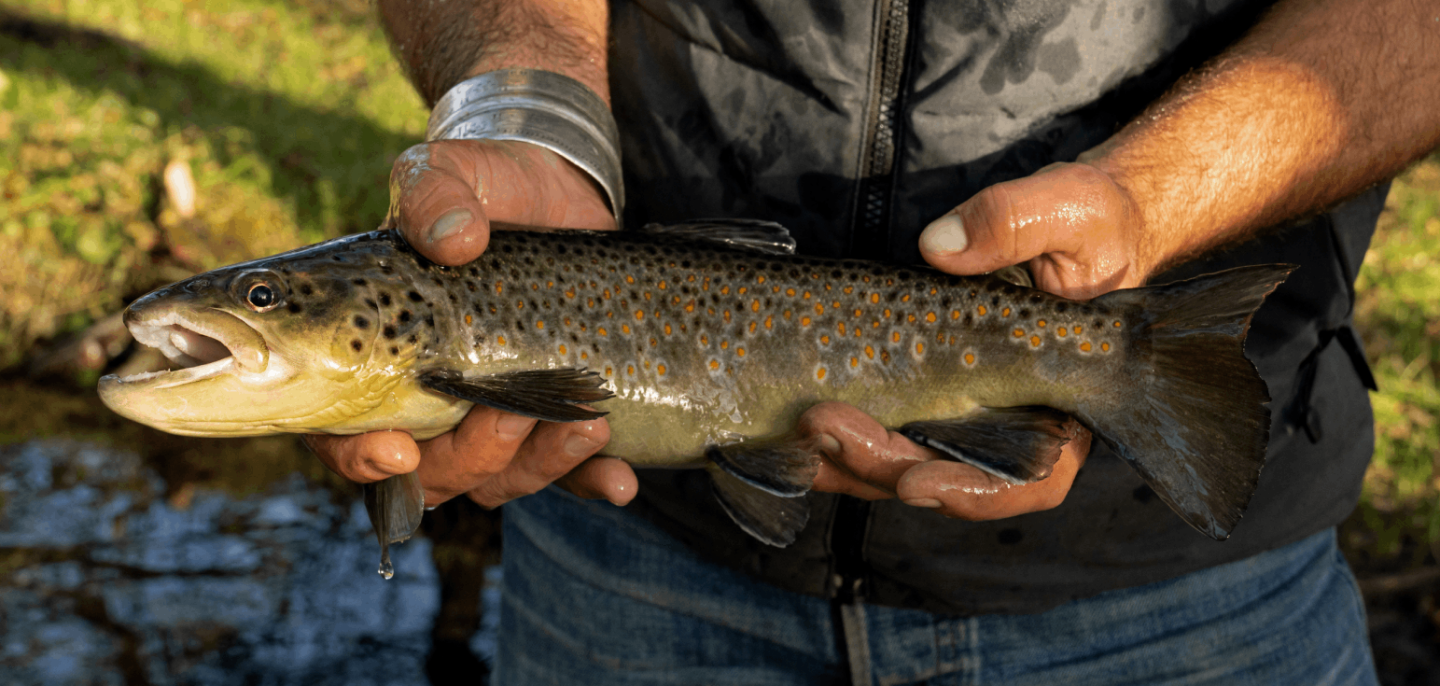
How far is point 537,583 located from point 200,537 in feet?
12.5

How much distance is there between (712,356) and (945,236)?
0.69m

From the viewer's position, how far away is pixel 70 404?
6.98 meters

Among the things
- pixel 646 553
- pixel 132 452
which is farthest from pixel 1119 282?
pixel 132 452

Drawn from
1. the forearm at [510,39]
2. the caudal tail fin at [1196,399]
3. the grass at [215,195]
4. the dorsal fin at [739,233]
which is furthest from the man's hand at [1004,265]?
the grass at [215,195]

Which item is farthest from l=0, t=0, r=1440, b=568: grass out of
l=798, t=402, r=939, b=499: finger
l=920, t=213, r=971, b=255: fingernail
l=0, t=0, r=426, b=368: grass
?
l=920, t=213, r=971, b=255: fingernail

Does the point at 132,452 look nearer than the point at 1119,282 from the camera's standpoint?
No

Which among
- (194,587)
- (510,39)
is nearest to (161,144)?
(194,587)

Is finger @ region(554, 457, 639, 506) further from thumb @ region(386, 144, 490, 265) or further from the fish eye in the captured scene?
the fish eye

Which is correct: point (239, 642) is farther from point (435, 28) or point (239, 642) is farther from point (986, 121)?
point (986, 121)

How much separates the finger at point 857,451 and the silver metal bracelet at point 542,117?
95 cm

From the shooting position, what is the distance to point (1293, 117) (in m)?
2.39

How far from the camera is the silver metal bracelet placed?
276cm

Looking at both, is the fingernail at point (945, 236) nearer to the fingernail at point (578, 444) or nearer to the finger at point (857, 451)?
the finger at point (857, 451)

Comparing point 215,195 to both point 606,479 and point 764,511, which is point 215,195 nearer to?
point 606,479
